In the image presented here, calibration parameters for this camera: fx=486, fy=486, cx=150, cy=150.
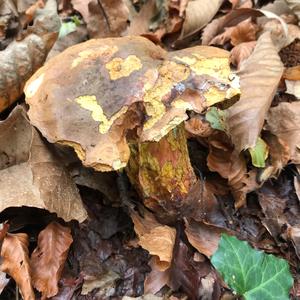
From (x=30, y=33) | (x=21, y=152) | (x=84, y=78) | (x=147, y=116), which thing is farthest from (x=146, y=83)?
(x=30, y=33)

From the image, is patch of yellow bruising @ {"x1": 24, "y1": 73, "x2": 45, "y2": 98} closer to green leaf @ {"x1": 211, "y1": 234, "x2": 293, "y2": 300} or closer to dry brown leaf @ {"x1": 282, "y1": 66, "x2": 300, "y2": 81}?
green leaf @ {"x1": 211, "y1": 234, "x2": 293, "y2": 300}

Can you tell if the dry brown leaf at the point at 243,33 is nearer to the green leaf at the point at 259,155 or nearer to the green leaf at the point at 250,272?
the green leaf at the point at 259,155

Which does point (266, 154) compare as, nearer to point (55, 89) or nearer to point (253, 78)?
point (253, 78)

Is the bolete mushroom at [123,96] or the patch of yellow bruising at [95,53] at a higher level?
the patch of yellow bruising at [95,53]

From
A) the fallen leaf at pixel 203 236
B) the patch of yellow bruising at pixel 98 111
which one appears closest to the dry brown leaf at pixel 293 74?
the fallen leaf at pixel 203 236

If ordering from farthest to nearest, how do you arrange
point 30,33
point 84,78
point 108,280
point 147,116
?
point 30,33 → point 108,280 → point 84,78 → point 147,116

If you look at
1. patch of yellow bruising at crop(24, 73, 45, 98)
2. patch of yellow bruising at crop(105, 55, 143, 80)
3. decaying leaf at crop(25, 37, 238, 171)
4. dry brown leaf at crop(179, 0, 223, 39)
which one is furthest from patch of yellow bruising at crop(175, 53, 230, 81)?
dry brown leaf at crop(179, 0, 223, 39)
